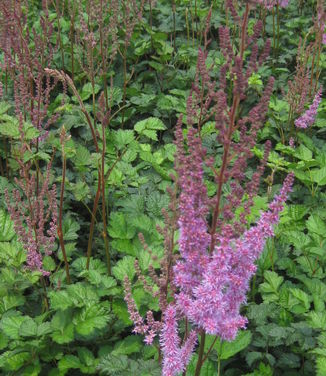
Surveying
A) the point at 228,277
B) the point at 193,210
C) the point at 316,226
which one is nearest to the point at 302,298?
the point at 316,226

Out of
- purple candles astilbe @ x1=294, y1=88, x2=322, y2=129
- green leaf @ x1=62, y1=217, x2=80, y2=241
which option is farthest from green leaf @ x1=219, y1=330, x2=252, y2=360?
purple candles astilbe @ x1=294, y1=88, x2=322, y2=129

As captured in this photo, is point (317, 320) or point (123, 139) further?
point (123, 139)

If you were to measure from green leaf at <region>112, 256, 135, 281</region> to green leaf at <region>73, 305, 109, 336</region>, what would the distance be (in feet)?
0.63

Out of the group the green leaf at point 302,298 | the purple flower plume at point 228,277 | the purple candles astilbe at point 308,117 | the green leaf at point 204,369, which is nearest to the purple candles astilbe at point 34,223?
the green leaf at point 204,369

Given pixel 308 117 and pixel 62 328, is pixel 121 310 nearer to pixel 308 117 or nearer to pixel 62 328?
pixel 62 328

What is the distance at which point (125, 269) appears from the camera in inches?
91.9

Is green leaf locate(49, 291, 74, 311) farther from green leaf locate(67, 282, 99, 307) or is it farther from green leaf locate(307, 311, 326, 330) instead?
green leaf locate(307, 311, 326, 330)

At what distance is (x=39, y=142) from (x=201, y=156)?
187 cm

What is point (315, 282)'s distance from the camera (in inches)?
94.3

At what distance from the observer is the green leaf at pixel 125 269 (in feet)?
7.56

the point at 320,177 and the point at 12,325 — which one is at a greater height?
the point at 320,177

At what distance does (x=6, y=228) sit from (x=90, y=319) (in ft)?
2.69

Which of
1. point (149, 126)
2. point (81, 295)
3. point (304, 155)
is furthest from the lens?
point (149, 126)

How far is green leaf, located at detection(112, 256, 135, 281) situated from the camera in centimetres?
230
